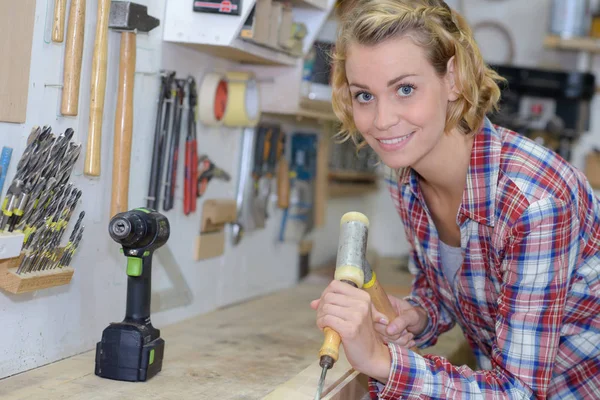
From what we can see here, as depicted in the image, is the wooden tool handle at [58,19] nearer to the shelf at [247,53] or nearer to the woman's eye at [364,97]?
the shelf at [247,53]

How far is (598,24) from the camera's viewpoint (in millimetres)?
3562

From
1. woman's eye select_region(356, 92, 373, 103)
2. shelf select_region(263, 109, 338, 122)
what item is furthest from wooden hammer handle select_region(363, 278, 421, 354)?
shelf select_region(263, 109, 338, 122)

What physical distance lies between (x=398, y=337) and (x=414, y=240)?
0.77 feet

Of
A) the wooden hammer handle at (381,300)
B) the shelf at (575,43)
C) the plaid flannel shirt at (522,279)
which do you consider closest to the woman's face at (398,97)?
the plaid flannel shirt at (522,279)

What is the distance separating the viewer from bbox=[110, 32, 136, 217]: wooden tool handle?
1680 mm

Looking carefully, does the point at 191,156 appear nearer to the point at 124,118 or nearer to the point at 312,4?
the point at 124,118

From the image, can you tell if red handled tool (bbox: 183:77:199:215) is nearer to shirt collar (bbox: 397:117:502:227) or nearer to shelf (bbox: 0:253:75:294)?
shelf (bbox: 0:253:75:294)

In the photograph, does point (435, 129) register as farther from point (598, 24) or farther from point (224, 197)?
point (598, 24)

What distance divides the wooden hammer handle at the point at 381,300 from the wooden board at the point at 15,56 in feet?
2.44

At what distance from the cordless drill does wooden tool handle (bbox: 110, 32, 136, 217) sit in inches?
8.3

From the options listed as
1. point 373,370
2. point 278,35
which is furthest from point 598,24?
point 373,370

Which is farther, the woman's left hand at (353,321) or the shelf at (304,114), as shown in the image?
the shelf at (304,114)

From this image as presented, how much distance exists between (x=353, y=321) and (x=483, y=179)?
397mm

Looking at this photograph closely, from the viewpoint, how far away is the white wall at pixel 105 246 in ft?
4.83
